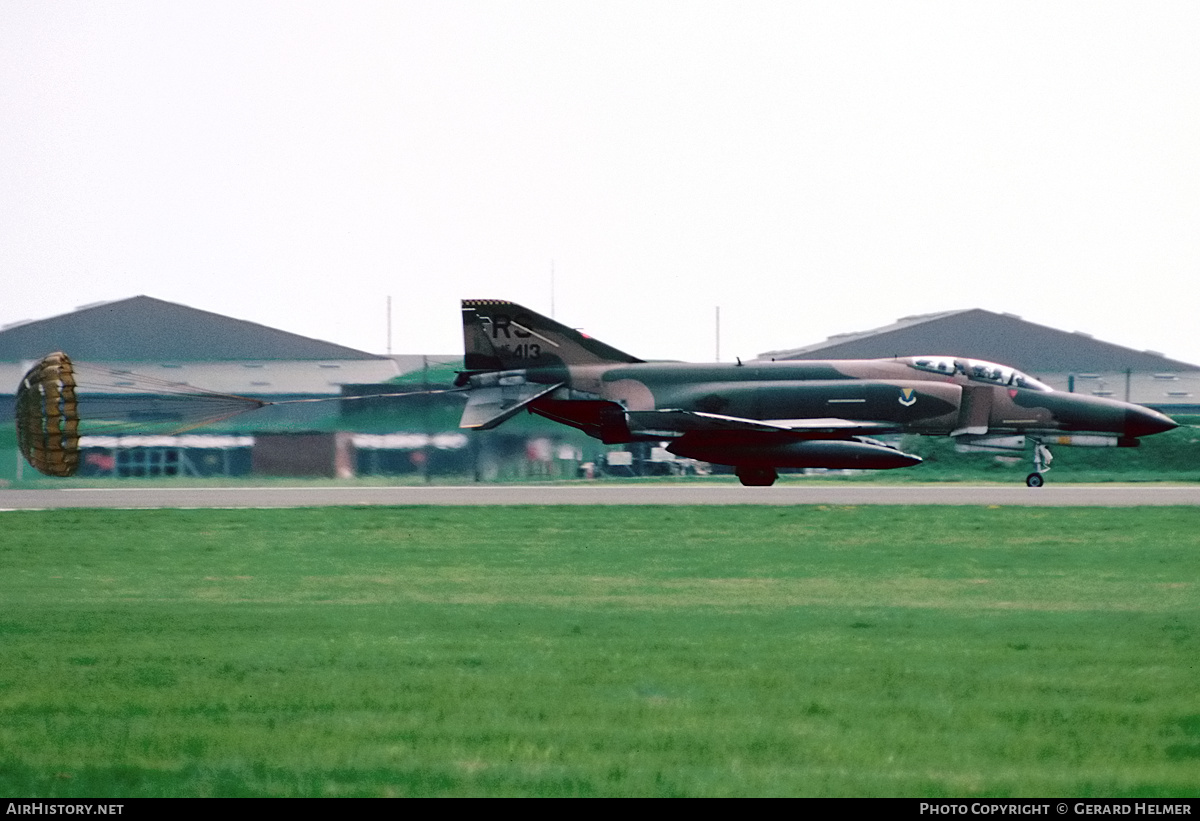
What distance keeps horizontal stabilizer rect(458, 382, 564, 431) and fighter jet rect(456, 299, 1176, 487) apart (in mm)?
23

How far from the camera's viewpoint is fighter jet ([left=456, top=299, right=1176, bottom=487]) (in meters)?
31.9

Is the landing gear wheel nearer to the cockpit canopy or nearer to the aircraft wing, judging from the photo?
the aircraft wing

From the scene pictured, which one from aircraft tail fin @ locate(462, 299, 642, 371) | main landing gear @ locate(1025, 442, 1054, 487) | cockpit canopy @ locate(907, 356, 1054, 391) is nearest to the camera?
cockpit canopy @ locate(907, 356, 1054, 391)

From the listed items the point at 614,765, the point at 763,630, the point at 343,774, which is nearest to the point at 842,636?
the point at 763,630

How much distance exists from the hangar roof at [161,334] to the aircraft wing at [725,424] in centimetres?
2629

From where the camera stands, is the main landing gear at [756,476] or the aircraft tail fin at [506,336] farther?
the main landing gear at [756,476]

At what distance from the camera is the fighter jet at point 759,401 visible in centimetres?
3191

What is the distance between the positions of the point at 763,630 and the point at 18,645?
5.29 meters

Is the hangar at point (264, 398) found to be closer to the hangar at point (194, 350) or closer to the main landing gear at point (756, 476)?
the hangar at point (194, 350)

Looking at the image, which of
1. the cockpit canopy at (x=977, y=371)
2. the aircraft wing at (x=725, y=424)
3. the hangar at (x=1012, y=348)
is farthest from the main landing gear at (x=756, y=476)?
the hangar at (x=1012, y=348)

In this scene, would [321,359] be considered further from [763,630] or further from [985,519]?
[763,630]

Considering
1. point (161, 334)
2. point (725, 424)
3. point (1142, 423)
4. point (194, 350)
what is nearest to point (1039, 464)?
point (1142, 423)

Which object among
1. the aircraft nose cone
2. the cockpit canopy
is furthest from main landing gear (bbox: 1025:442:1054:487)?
the aircraft nose cone

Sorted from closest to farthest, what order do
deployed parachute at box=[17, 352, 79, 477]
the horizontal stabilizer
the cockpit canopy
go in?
deployed parachute at box=[17, 352, 79, 477]
the cockpit canopy
the horizontal stabilizer
